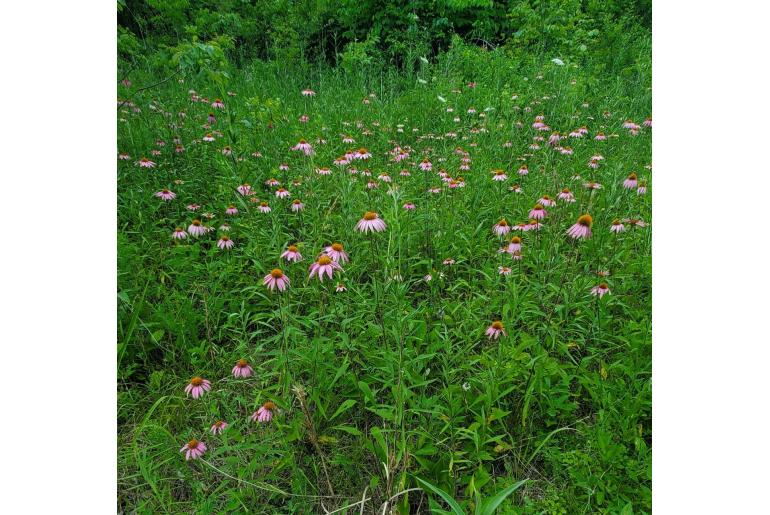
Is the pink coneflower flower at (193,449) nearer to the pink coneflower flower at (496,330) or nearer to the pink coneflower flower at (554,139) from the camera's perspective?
the pink coneflower flower at (496,330)

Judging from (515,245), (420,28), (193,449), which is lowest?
(193,449)

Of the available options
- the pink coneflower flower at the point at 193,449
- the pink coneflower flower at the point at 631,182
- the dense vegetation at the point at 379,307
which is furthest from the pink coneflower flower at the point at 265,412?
the pink coneflower flower at the point at 631,182

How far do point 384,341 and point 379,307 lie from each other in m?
0.17

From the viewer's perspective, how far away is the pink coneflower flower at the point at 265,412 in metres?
1.09

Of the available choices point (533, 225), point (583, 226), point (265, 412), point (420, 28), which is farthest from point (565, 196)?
point (420, 28)

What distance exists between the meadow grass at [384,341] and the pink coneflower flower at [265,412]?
2 cm

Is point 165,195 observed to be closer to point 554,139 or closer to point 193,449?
point 193,449

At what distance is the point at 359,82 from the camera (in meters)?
4.05

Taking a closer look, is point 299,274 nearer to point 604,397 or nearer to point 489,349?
point 489,349

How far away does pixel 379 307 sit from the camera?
1371mm

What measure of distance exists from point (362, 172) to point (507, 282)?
1.04m

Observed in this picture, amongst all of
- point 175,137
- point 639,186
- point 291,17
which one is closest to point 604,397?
point 639,186

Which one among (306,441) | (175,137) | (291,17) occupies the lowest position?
(306,441)
